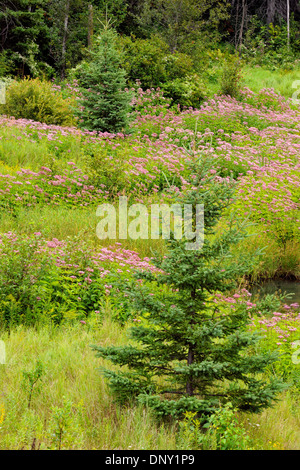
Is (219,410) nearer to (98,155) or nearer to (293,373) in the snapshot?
(293,373)

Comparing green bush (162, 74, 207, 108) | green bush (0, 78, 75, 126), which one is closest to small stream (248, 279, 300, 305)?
green bush (0, 78, 75, 126)

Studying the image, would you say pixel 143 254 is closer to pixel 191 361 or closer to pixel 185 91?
pixel 191 361

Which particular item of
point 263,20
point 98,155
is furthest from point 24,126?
point 263,20

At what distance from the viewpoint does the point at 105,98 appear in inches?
535

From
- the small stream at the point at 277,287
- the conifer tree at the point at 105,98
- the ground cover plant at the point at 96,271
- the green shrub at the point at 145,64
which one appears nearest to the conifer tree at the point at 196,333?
the ground cover plant at the point at 96,271

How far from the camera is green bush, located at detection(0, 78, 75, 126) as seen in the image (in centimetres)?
1318

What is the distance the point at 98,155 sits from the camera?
1012cm

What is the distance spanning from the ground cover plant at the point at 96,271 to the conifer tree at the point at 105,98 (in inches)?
23.0

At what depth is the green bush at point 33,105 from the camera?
13.2m

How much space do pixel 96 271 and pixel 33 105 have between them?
7.87 m

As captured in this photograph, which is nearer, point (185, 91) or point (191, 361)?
point (191, 361)

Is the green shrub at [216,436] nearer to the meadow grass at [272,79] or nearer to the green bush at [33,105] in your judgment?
the green bush at [33,105]

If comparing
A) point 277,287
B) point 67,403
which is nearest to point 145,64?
point 277,287

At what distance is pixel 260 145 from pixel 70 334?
32.7 ft
